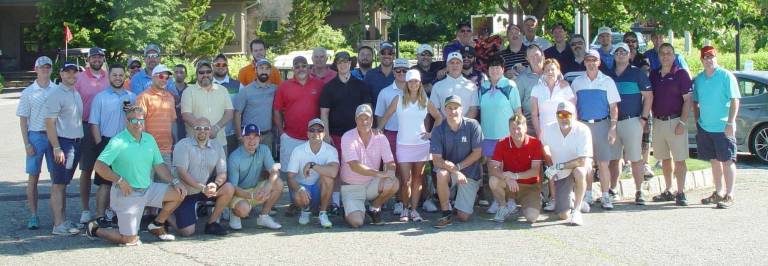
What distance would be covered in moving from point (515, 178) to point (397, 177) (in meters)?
1.33

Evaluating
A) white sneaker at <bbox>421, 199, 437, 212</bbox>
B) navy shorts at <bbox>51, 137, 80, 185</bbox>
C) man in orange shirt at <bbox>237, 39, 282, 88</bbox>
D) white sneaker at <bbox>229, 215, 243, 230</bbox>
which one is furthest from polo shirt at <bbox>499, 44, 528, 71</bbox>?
navy shorts at <bbox>51, 137, 80, 185</bbox>

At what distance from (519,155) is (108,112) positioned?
170 inches

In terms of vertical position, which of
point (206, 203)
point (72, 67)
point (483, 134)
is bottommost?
point (206, 203)

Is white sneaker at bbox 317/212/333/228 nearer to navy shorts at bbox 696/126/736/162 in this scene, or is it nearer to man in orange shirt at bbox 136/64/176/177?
man in orange shirt at bbox 136/64/176/177

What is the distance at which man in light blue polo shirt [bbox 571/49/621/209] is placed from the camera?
33.7 ft

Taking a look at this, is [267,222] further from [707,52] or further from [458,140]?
[707,52]

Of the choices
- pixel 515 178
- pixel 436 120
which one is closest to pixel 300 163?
pixel 436 120

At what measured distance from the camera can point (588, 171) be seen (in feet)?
32.7

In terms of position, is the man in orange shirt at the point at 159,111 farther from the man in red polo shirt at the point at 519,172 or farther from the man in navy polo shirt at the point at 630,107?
the man in navy polo shirt at the point at 630,107

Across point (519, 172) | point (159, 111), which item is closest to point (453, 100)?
point (519, 172)

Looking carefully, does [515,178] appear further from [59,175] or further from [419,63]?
[59,175]

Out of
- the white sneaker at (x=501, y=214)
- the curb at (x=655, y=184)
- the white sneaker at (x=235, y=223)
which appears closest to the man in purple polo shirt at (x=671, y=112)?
the curb at (x=655, y=184)

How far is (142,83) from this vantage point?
10.5 metres

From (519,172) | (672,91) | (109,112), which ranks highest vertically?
(672,91)
